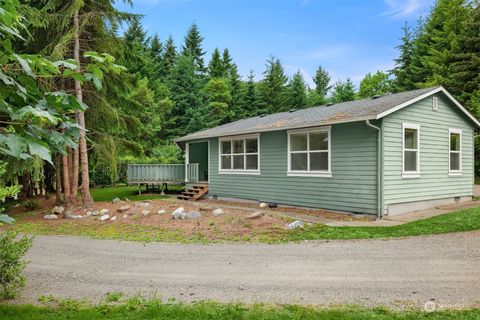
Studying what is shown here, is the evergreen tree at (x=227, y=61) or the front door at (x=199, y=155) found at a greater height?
the evergreen tree at (x=227, y=61)

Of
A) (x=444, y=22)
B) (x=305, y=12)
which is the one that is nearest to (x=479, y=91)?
(x=444, y=22)

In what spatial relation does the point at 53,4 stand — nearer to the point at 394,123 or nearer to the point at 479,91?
the point at 394,123

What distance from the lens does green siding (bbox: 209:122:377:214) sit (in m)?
10.0

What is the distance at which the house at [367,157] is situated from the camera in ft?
32.8

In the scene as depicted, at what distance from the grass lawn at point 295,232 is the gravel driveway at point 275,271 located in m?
0.45

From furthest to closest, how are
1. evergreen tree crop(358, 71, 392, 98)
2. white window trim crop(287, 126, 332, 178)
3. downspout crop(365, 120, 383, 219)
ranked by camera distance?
1. evergreen tree crop(358, 71, 392, 98)
2. white window trim crop(287, 126, 332, 178)
3. downspout crop(365, 120, 383, 219)

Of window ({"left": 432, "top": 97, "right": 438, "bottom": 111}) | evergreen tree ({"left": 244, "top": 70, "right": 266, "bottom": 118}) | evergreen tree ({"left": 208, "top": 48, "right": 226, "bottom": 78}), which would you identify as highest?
evergreen tree ({"left": 208, "top": 48, "right": 226, "bottom": 78})

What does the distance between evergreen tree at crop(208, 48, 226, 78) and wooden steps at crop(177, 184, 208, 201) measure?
1091 inches

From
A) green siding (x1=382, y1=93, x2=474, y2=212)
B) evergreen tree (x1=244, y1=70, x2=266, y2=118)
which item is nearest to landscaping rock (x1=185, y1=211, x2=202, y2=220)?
green siding (x1=382, y1=93, x2=474, y2=212)

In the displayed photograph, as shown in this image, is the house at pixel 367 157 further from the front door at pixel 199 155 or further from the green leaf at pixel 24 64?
the green leaf at pixel 24 64

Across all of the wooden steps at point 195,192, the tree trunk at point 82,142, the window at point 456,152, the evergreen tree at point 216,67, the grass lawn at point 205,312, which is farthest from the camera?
the evergreen tree at point 216,67

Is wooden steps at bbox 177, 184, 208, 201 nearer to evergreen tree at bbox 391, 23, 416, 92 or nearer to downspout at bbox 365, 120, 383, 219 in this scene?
downspout at bbox 365, 120, 383, 219

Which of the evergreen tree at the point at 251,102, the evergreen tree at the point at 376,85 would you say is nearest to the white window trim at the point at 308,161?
the evergreen tree at the point at 251,102

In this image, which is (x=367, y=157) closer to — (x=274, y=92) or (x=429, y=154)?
(x=429, y=154)
